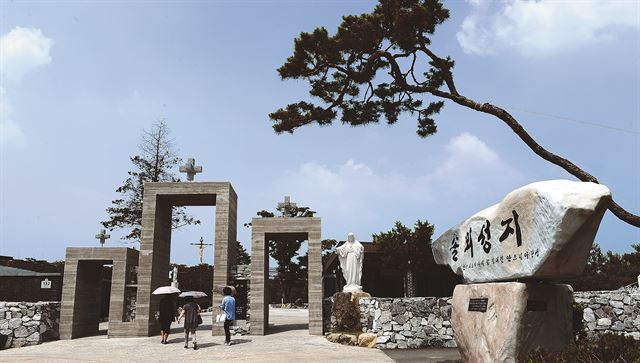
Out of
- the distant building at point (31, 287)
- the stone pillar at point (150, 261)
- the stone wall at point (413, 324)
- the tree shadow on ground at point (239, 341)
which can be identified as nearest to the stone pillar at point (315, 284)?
the tree shadow on ground at point (239, 341)

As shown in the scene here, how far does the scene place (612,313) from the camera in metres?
13.2

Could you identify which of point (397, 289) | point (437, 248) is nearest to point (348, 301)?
point (437, 248)

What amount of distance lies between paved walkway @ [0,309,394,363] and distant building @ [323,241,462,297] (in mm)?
10470

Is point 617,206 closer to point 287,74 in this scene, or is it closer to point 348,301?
point 348,301

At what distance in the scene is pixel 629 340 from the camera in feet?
19.5

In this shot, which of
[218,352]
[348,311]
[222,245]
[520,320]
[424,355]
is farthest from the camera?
[222,245]

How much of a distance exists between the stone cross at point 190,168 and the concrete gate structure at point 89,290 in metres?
3.38

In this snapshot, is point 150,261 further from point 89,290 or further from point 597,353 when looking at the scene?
point 597,353

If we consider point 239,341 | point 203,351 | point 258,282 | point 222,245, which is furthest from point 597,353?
point 222,245

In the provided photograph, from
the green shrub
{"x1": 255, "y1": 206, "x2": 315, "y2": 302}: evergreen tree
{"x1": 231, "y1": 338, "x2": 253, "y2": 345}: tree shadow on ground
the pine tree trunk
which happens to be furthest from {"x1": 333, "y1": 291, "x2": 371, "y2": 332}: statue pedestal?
{"x1": 255, "y1": 206, "x2": 315, "y2": 302}: evergreen tree

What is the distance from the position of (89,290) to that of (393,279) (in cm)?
1593

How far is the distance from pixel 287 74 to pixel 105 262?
972 centimetres

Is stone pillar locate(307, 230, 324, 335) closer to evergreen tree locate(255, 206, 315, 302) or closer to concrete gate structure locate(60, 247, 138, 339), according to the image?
concrete gate structure locate(60, 247, 138, 339)

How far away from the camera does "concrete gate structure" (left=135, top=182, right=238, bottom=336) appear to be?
1602 centimetres
